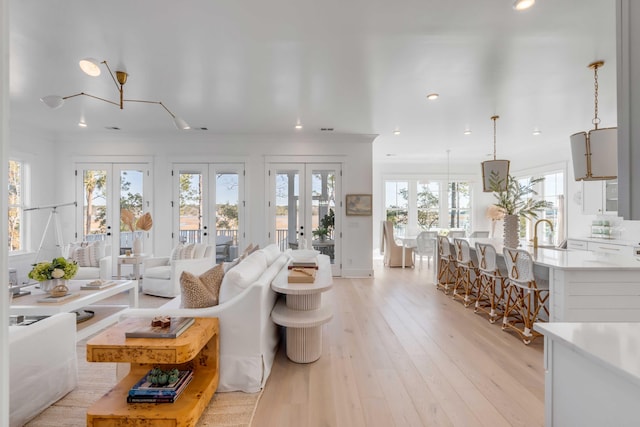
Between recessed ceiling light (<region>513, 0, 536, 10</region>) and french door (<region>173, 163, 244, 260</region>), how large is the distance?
476 centimetres

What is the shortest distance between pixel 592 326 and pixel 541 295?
8.34ft

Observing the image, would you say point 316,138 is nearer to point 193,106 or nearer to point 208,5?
point 193,106

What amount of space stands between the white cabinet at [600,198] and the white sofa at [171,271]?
6.93 metres

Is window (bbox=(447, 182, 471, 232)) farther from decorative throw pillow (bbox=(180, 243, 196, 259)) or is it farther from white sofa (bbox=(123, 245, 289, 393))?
white sofa (bbox=(123, 245, 289, 393))

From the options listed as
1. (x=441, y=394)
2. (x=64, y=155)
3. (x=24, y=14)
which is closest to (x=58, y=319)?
(x=24, y=14)

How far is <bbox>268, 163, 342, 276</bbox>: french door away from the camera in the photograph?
19.3ft

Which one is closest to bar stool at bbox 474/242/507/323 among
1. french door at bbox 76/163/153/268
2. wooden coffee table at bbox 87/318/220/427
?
wooden coffee table at bbox 87/318/220/427

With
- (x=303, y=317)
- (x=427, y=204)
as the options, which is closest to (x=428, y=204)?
(x=427, y=204)

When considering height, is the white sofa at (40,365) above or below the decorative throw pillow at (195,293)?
below

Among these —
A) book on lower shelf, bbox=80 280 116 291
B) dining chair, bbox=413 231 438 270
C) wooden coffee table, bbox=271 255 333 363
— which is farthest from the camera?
dining chair, bbox=413 231 438 270

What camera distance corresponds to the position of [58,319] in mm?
2020

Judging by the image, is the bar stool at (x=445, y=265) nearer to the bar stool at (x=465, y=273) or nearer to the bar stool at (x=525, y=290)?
the bar stool at (x=465, y=273)

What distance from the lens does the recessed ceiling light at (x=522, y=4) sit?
2.02 metres

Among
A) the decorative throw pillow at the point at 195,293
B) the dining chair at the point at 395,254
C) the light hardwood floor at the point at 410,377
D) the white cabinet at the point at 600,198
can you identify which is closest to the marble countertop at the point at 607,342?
the light hardwood floor at the point at 410,377
